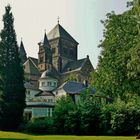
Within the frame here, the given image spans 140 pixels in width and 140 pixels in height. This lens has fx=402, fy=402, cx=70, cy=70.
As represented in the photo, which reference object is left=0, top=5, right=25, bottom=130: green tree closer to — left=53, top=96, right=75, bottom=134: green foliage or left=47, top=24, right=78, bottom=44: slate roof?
left=53, top=96, right=75, bottom=134: green foliage

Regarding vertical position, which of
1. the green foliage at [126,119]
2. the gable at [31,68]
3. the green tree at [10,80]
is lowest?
the green foliage at [126,119]

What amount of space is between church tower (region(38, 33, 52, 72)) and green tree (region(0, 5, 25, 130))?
62.9 m

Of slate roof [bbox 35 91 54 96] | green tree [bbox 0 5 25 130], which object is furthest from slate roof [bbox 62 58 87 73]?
green tree [bbox 0 5 25 130]

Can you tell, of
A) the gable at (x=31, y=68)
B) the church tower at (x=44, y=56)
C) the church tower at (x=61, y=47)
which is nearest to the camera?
the gable at (x=31, y=68)

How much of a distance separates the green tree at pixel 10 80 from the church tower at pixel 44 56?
6294 centimetres

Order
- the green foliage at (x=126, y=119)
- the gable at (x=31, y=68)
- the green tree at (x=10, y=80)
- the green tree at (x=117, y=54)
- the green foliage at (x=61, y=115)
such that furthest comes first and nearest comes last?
the gable at (x=31, y=68)
the green tree at (x=10, y=80)
the green foliage at (x=61, y=115)
the green foliage at (x=126, y=119)
the green tree at (x=117, y=54)

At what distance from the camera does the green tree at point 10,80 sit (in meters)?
57.6

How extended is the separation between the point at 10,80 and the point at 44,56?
68.3m

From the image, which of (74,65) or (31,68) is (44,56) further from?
(74,65)

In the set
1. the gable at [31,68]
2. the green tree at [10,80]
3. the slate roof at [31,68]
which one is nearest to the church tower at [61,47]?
the slate roof at [31,68]

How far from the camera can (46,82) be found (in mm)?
105625

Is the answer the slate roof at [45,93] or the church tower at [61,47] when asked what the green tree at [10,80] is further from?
the church tower at [61,47]

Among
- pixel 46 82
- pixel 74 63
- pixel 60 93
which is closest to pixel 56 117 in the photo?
pixel 60 93

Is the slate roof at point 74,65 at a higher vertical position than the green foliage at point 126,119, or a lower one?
higher
